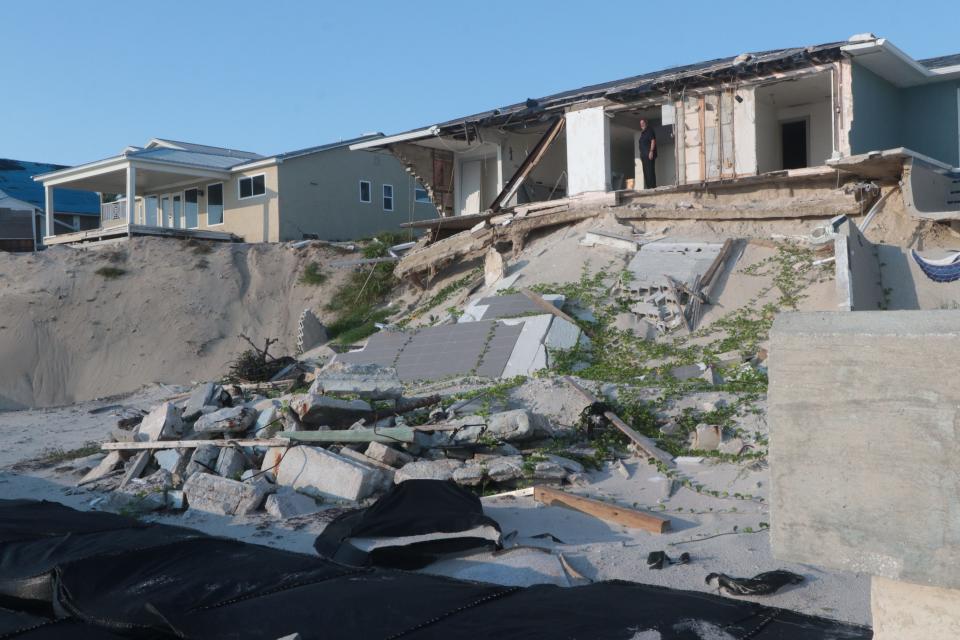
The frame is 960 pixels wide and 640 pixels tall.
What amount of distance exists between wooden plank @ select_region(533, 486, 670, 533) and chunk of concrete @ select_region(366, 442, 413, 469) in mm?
1647

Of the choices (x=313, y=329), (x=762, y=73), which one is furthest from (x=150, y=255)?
(x=762, y=73)

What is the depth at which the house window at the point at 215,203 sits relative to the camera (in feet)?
105

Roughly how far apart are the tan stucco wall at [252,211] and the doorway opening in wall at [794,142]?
638 inches

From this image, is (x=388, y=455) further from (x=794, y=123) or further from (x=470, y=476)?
(x=794, y=123)

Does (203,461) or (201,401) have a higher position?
(201,401)

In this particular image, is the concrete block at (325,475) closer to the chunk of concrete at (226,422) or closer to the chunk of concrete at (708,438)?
the chunk of concrete at (226,422)

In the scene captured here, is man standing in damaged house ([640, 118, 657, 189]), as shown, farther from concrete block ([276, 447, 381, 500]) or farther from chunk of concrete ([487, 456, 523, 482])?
concrete block ([276, 447, 381, 500])

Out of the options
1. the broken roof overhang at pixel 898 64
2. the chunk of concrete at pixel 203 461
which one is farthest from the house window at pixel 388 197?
the chunk of concrete at pixel 203 461

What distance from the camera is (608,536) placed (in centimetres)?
755

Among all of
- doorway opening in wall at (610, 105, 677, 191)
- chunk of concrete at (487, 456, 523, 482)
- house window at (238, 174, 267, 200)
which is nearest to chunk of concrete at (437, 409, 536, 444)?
chunk of concrete at (487, 456, 523, 482)

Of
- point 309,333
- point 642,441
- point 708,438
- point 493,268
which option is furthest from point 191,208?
point 708,438

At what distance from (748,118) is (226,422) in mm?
12912

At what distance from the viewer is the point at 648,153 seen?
2038 centimetres

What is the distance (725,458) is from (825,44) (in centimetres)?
1149
